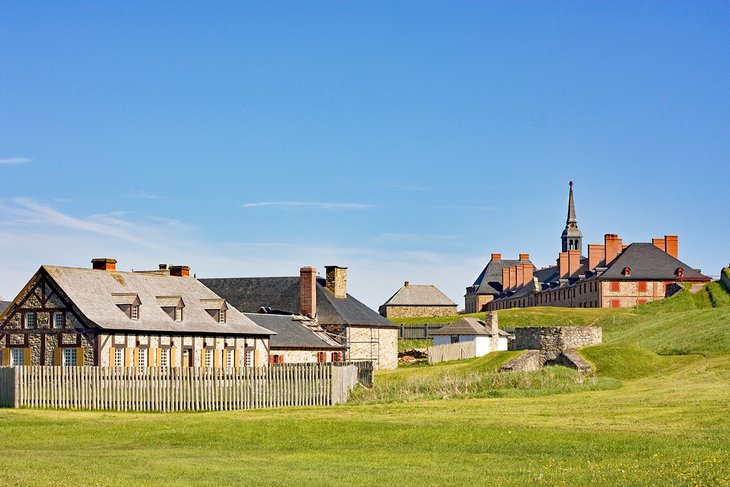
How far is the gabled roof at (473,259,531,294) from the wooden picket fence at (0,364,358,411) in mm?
116122

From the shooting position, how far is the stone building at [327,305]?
7369 cm

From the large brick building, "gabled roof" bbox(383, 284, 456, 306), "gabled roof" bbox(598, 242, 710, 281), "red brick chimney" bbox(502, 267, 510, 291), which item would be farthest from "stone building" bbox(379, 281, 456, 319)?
"red brick chimney" bbox(502, 267, 510, 291)

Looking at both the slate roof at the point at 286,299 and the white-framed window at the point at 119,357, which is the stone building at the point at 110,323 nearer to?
the white-framed window at the point at 119,357

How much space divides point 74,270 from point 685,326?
1348 inches

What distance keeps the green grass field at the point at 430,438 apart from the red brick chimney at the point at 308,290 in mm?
29447

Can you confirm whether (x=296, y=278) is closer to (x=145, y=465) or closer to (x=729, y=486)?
(x=145, y=465)

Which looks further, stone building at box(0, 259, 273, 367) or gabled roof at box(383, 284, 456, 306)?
gabled roof at box(383, 284, 456, 306)

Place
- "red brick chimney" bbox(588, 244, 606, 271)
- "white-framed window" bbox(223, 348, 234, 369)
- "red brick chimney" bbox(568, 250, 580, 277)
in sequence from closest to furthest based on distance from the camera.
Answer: "white-framed window" bbox(223, 348, 234, 369) → "red brick chimney" bbox(588, 244, 606, 271) → "red brick chimney" bbox(568, 250, 580, 277)

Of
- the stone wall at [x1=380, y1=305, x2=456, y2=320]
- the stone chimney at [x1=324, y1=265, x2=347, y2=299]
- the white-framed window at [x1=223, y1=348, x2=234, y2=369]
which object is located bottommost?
the white-framed window at [x1=223, y1=348, x2=234, y2=369]

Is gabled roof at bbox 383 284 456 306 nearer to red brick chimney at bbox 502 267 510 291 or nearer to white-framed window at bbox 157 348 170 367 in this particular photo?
red brick chimney at bbox 502 267 510 291

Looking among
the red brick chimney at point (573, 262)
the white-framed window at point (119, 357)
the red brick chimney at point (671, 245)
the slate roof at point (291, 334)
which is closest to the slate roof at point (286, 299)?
the slate roof at point (291, 334)

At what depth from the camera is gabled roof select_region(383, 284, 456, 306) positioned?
122 meters

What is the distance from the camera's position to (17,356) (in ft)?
166

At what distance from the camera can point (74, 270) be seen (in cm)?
5147
